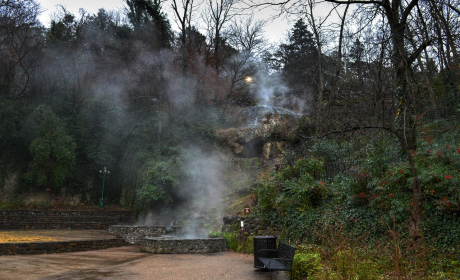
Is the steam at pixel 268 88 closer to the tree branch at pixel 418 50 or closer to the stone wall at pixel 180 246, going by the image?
the stone wall at pixel 180 246

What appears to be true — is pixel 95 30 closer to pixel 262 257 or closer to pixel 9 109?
pixel 9 109

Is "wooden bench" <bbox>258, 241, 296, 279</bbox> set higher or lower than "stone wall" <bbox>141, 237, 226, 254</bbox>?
higher

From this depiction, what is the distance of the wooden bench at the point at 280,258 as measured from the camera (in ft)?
19.1

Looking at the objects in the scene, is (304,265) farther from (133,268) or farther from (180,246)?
(180,246)

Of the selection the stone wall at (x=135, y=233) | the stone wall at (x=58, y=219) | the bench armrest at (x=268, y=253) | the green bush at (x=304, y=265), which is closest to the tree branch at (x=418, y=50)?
the green bush at (x=304, y=265)

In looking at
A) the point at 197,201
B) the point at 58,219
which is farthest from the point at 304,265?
the point at 58,219

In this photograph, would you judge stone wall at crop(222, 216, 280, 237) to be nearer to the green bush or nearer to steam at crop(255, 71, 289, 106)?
the green bush

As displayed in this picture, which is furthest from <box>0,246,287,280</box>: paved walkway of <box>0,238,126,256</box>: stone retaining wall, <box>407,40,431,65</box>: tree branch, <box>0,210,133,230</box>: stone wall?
<box>0,210,133,230</box>: stone wall

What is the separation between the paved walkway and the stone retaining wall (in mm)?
544

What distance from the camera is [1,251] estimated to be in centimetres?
960

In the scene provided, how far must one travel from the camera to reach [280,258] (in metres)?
5.81

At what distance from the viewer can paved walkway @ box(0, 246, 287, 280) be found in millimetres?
6777

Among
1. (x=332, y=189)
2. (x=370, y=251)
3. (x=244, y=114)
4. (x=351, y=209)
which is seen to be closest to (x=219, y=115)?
(x=244, y=114)

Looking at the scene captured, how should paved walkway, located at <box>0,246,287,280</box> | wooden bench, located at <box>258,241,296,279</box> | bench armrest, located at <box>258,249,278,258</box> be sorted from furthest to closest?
bench armrest, located at <box>258,249,278,258</box> → paved walkway, located at <box>0,246,287,280</box> → wooden bench, located at <box>258,241,296,279</box>
